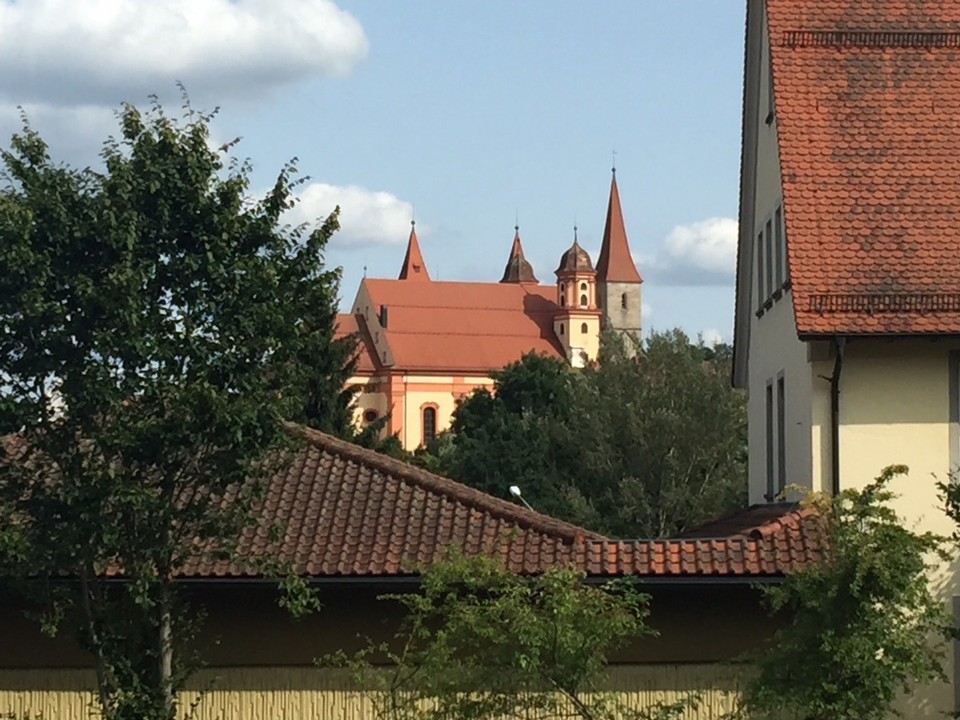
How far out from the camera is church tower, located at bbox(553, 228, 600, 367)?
511 ft

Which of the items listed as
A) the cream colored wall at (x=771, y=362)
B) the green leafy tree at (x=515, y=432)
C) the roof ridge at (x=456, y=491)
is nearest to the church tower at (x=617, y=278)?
the green leafy tree at (x=515, y=432)

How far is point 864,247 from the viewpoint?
2045 centimetres

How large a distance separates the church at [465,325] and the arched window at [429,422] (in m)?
0.08

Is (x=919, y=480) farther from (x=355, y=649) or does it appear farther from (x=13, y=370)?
(x=13, y=370)

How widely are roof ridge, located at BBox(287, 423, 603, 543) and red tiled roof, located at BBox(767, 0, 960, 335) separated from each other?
127 inches

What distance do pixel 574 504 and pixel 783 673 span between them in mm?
51989

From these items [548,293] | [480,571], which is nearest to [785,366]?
[480,571]

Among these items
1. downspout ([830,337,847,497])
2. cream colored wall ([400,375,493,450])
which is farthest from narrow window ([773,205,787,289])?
cream colored wall ([400,375,493,450])

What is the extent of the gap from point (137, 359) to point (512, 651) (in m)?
4.27

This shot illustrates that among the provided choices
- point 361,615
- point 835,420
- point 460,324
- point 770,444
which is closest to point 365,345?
point 460,324

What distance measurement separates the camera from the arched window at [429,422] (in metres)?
146

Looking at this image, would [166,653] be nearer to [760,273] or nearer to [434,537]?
[434,537]

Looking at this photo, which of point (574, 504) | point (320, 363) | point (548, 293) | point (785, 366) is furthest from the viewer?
point (548, 293)

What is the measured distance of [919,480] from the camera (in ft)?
65.4
